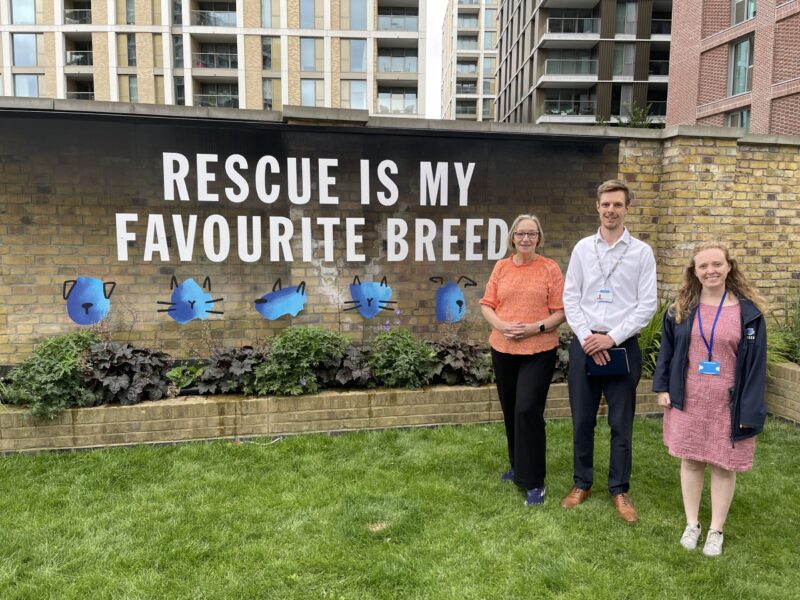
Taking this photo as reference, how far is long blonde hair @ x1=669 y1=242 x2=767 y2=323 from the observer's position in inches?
106

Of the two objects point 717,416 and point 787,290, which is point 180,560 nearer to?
point 717,416

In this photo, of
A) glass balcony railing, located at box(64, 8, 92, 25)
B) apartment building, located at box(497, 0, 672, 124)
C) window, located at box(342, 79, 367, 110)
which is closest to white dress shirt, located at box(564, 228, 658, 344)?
apartment building, located at box(497, 0, 672, 124)

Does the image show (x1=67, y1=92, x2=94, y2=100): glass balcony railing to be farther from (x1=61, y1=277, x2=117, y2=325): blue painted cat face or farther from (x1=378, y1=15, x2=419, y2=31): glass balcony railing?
(x1=61, y1=277, x2=117, y2=325): blue painted cat face

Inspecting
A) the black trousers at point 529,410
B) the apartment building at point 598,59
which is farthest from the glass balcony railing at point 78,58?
the black trousers at point 529,410

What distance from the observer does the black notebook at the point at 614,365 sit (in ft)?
10.0

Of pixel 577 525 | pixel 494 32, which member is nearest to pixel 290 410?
pixel 577 525

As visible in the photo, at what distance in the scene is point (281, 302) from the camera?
208 inches

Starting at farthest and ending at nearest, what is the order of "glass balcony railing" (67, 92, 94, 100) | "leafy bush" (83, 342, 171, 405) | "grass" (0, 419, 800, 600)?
"glass balcony railing" (67, 92, 94, 100) → "leafy bush" (83, 342, 171, 405) → "grass" (0, 419, 800, 600)

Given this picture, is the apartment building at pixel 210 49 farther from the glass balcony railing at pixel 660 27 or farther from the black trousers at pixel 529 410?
the black trousers at pixel 529 410

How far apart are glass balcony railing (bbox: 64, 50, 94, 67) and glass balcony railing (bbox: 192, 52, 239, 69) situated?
22.2ft

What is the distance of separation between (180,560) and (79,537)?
2.07 feet

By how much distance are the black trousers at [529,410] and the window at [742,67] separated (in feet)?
82.0

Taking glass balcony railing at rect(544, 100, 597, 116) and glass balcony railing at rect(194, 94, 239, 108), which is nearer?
glass balcony railing at rect(194, 94, 239, 108)

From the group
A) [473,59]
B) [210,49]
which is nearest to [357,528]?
[210,49]
